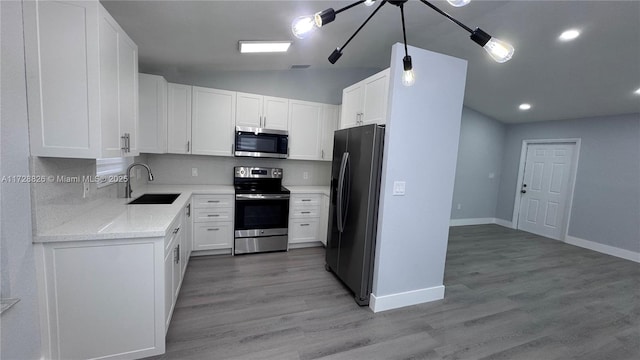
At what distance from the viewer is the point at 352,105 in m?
3.08

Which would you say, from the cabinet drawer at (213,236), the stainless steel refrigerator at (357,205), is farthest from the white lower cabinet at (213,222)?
the stainless steel refrigerator at (357,205)

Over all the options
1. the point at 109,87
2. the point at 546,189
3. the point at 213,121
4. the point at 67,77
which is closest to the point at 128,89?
the point at 109,87

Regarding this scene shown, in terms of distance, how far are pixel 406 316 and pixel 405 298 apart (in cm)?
20

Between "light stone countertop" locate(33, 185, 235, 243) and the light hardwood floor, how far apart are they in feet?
2.98

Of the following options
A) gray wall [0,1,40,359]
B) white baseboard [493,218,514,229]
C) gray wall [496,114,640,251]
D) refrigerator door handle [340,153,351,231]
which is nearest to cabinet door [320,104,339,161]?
refrigerator door handle [340,153,351,231]

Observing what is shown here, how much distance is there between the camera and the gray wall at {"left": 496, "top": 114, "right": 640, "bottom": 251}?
4246mm

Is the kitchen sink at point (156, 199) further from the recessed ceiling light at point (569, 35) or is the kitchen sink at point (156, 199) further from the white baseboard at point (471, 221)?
the white baseboard at point (471, 221)

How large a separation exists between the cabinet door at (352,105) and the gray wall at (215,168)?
1344mm

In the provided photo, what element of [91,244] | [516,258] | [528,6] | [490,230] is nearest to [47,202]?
[91,244]

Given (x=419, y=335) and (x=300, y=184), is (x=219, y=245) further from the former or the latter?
(x=419, y=335)

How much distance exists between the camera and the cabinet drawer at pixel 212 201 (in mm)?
3291

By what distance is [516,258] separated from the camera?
13.3ft

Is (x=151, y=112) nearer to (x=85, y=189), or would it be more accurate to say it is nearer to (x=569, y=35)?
(x=85, y=189)

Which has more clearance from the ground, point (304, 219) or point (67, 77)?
point (67, 77)
